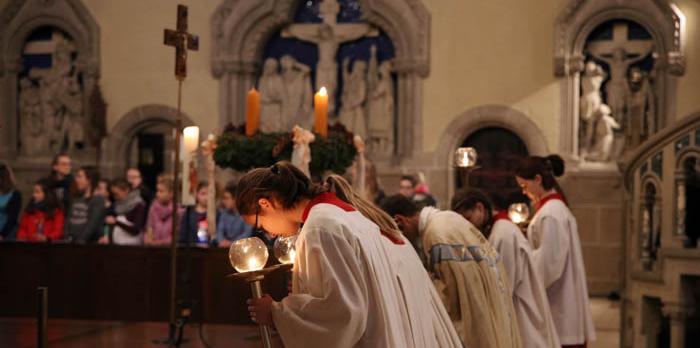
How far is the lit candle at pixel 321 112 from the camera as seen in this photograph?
718 centimetres

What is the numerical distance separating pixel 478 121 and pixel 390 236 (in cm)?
1045

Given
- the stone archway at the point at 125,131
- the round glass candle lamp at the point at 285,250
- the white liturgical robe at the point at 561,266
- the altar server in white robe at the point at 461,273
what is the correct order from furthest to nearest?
the stone archway at the point at 125,131 → the white liturgical robe at the point at 561,266 → the altar server in white robe at the point at 461,273 → the round glass candle lamp at the point at 285,250

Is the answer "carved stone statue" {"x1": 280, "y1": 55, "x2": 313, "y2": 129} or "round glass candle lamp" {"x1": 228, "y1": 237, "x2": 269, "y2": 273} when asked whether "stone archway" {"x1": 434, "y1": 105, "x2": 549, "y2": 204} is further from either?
"round glass candle lamp" {"x1": 228, "y1": 237, "x2": 269, "y2": 273}

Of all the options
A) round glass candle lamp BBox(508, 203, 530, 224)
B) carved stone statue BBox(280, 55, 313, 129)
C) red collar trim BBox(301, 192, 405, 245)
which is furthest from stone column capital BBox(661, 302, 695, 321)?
carved stone statue BBox(280, 55, 313, 129)

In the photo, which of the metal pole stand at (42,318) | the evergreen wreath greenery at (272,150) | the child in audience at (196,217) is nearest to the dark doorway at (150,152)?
the child in audience at (196,217)

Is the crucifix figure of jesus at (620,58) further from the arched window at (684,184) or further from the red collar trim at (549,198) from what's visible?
the red collar trim at (549,198)

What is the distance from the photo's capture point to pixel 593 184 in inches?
532

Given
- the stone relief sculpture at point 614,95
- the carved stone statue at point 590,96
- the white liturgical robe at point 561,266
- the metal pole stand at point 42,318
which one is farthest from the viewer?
the carved stone statue at point 590,96

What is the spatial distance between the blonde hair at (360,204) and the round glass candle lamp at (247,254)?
453 millimetres

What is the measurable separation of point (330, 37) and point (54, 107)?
4442mm

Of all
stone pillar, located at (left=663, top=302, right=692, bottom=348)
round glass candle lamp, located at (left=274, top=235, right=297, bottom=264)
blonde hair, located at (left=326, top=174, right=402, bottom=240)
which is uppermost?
blonde hair, located at (left=326, top=174, right=402, bottom=240)

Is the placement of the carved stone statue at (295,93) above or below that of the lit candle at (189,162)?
above

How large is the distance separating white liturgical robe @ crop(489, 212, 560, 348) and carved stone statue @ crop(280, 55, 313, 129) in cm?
882

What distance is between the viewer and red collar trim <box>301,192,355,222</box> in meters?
3.62
